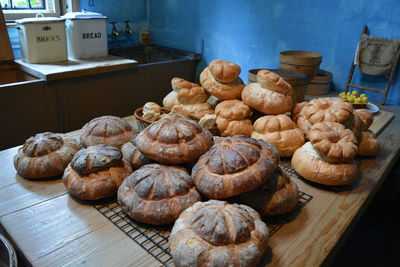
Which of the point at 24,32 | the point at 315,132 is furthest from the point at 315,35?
the point at 24,32

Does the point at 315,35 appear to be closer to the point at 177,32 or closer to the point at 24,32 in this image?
the point at 177,32

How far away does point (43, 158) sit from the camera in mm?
1493

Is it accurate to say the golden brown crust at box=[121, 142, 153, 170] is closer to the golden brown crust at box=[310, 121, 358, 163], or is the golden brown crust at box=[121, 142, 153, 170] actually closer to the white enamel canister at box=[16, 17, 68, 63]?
the golden brown crust at box=[310, 121, 358, 163]

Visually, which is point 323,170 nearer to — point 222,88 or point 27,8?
point 222,88

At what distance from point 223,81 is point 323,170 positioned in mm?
814

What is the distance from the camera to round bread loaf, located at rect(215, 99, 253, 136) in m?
1.87

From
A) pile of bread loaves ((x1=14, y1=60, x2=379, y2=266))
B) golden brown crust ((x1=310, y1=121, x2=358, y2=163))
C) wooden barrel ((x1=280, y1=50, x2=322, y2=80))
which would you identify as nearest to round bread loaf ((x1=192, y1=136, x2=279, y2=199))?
pile of bread loaves ((x1=14, y1=60, x2=379, y2=266))

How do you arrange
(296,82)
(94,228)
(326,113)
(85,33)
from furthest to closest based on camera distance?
(85,33) < (296,82) < (326,113) < (94,228)

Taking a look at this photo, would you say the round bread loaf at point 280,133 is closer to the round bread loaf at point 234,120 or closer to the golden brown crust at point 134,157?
the round bread loaf at point 234,120

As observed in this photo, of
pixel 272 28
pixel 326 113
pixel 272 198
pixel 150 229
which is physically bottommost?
pixel 150 229

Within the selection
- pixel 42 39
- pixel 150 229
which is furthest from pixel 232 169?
pixel 42 39

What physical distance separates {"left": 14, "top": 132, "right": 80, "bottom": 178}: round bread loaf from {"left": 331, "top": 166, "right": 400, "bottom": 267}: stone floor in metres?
2.22

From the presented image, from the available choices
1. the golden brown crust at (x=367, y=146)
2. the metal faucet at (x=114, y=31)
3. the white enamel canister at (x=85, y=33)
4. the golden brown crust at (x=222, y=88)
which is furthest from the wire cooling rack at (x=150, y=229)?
the metal faucet at (x=114, y=31)

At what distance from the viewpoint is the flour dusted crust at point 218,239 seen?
961 mm
